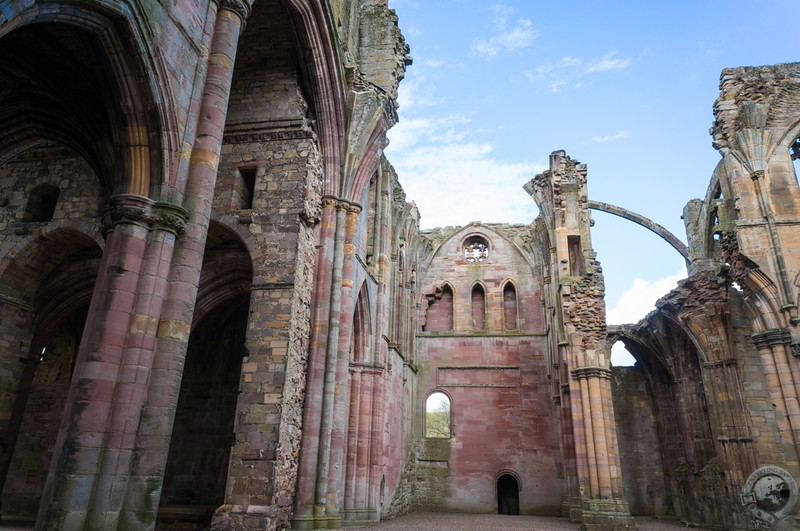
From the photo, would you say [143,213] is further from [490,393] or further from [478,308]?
[478,308]

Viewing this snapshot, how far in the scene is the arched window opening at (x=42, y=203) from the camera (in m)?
11.4

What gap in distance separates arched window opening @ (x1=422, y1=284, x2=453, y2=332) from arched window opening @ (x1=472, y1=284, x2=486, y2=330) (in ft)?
3.09

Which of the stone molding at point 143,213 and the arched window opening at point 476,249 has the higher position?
the arched window opening at point 476,249

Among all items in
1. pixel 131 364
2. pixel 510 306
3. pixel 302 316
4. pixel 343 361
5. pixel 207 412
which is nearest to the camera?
pixel 131 364

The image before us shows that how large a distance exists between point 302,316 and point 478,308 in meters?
14.2

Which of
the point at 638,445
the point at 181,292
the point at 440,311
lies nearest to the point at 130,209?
the point at 181,292

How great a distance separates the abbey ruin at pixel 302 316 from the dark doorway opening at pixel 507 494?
0.12 m

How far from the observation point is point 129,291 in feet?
17.0

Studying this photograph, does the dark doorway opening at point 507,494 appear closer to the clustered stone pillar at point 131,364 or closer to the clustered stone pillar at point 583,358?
the clustered stone pillar at point 583,358

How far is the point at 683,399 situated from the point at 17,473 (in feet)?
63.4

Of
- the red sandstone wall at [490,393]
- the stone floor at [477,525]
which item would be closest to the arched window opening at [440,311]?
the red sandstone wall at [490,393]

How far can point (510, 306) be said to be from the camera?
2328cm

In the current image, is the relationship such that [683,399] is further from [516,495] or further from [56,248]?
[56,248]

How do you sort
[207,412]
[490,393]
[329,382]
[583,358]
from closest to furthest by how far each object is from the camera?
[329,382]
[207,412]
[583,358]
[490,393]
